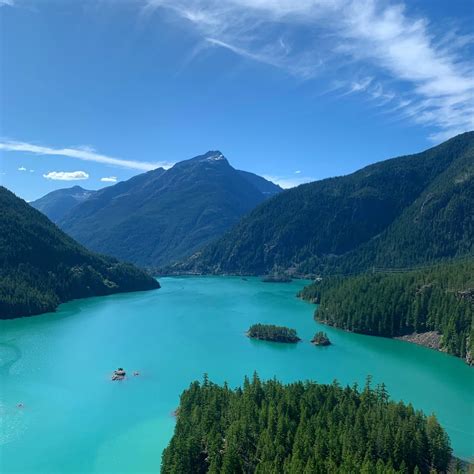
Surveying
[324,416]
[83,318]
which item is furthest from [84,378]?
[83,318]

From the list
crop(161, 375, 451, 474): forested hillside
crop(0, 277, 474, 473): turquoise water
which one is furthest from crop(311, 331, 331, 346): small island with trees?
crop(161, 375, 451, 474): forested hillside

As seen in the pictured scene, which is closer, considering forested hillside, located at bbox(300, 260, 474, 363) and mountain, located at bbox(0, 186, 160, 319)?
forested hillside, located at bbox(300, 260, 474, 363)

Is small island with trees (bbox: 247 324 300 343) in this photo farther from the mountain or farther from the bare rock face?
the mountain

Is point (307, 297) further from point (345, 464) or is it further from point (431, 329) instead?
point (345, 464)

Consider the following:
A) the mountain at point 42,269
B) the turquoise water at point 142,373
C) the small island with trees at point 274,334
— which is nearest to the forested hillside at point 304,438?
the turquoise water at point 142,373

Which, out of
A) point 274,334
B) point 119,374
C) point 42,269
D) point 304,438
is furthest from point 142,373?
point 42,269

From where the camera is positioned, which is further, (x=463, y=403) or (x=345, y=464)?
(x=463, y=403)
